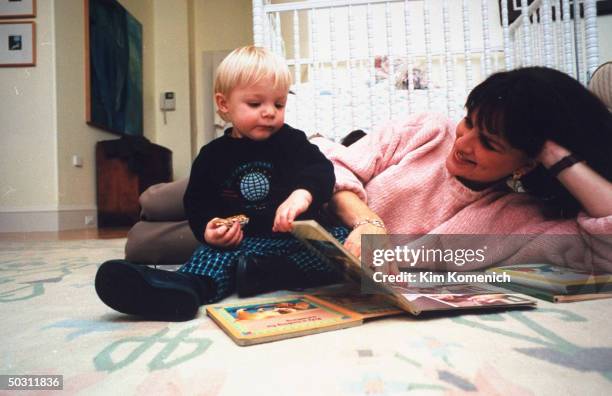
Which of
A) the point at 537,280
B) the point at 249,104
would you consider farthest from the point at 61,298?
the point at 537,280

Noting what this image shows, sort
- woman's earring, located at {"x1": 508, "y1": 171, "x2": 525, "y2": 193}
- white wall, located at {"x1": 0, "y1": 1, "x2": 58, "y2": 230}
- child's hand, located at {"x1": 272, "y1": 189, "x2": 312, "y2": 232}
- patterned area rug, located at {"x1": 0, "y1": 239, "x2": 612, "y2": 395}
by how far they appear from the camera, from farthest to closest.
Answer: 1. white wall, located at {"x1": 0, "y1": 1, "x2": 58, "y2": 230}
2. woman's earring, located at {"x1": 508, "y1": 171, "x2": 525, "y2": 193}
3. child's hand, located at {"x1": 272, "y1": 189, "x2": 312, "y2": 232}
4. patterned area rug, located at {"x1": 0, "y1": 239, "x2": 612, "y2": 395}

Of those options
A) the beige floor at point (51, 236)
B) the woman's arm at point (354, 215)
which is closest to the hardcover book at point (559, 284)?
the woman's arm at point (354, 215)

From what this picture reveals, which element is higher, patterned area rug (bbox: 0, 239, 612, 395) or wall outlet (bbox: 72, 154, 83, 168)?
wall outlet (bbox: 72, 154, 83, 168)

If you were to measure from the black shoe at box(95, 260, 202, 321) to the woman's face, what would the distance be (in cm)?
63

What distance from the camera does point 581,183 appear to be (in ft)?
2.66

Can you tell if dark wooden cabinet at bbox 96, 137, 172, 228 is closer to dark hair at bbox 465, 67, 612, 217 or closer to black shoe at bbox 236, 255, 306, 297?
black shoe at bbox 236, 255, 306, 297

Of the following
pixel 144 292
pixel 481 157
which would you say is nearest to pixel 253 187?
pixel 144 292

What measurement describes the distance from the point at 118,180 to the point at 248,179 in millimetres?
2745

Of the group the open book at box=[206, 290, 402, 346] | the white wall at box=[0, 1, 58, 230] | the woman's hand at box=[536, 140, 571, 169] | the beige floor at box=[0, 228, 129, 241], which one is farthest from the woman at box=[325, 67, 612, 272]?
the white wall at box=[0, 1, 58, 230]

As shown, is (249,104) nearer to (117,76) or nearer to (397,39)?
(397,39)

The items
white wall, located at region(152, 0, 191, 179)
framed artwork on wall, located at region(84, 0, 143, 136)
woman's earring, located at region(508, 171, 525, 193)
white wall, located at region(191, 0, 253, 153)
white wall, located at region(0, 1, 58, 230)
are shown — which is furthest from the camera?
white wall, located at region(191, 0, 253, 153)

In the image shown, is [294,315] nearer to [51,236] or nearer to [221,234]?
[221,234]

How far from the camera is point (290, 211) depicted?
0.74 meters

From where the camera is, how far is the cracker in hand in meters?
0.83
